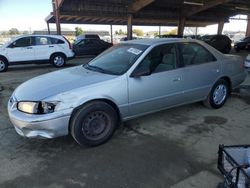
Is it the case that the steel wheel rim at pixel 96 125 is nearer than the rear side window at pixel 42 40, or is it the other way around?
the steel wheel rim at pixel 96 125

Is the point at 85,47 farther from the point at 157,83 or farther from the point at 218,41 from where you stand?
the point at 157,83

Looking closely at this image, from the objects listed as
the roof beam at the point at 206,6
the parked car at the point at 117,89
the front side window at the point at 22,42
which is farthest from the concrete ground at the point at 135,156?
the roof beam at the point at 206,6

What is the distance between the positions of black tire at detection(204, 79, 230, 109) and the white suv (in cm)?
885

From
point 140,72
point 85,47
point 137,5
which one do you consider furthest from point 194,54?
point 137,5

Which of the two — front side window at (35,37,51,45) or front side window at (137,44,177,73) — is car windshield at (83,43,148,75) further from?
front side window at (35,37,51,45)

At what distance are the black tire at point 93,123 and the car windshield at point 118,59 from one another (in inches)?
25.5

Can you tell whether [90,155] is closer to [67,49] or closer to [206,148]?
[206,148]

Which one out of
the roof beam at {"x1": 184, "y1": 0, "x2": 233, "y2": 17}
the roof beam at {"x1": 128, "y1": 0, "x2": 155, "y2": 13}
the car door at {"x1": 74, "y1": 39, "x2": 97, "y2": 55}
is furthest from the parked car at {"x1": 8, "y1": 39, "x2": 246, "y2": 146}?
the roof beam at {"x1": 184, "y1": 0, "x2": 233, "y2": 17}

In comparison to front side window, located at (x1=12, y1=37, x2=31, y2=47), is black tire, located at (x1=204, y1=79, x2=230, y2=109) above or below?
below

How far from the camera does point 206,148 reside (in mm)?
3453

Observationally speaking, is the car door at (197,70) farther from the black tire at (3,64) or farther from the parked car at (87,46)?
the parked car at (87,46)

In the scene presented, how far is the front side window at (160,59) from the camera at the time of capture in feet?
12.8

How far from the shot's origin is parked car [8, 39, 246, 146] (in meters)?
3.20

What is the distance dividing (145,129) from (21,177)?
2056 mm
